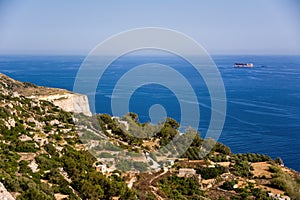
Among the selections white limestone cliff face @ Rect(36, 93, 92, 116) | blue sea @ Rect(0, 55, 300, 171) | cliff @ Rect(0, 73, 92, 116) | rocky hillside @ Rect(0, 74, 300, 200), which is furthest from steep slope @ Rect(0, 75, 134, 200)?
cliff @ Rect(0, 73, 92, 116)

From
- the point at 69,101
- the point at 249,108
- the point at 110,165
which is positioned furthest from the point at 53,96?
the point at 249,108

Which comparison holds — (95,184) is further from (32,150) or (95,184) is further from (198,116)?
(198,116)

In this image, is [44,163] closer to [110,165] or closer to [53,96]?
[110,165]

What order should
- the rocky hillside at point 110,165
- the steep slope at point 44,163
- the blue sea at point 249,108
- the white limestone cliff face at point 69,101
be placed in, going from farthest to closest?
1. the blue sea at point 249,108
2. the white limestone cliff face at point 69,101
3. the rocky hillside at point 110,165
4. the steep slope at point 44,163

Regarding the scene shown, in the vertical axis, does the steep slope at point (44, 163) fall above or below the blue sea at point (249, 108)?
above

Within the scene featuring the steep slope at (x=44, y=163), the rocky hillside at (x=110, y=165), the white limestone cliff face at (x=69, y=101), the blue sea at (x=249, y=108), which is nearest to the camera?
the steep slope at (x=44, y=163)

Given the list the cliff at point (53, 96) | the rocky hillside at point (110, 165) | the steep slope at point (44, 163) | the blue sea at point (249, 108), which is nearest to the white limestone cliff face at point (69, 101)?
the cliff at point (53, 96)

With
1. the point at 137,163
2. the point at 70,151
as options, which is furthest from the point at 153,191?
the point at 70,151

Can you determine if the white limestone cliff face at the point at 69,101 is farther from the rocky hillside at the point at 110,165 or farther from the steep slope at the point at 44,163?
the steep slope at the point at 44,163
